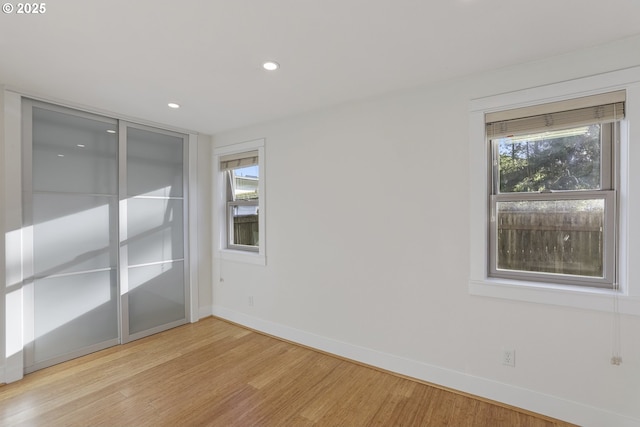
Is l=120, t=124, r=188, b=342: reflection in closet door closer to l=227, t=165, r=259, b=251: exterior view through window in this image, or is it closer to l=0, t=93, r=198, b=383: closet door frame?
l=227, t=165, r=259, b=251: exterior view through window

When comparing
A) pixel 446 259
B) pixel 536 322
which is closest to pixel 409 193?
pixel 446 259

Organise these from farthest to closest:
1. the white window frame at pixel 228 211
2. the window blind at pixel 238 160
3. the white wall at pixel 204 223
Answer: the white wall at pixel 204 223, the window blind at pixel 238 160, the white window frame at pixel 228 211

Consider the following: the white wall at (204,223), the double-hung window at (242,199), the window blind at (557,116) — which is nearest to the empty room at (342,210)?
the window blind at (557,116)

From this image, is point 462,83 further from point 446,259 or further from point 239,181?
point 239,181

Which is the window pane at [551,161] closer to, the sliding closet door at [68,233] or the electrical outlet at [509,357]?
the electrical outlet at [509,357]

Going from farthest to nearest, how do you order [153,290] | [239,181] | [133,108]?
[239,181] < [153,290] < [133,108]

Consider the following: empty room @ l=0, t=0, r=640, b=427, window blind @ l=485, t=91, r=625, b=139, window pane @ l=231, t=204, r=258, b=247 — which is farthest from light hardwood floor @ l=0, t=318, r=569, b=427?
window blind @ l=485, t=91, r=625, b=139

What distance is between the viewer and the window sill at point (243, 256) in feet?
11.8

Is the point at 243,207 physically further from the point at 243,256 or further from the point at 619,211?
the point at 619,211

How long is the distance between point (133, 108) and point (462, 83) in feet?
10.5

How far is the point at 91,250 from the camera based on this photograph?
309 centimetres

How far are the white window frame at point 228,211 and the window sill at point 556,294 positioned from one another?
238 cm

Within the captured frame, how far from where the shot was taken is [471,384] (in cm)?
229

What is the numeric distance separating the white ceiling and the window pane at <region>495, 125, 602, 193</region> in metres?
0.59
